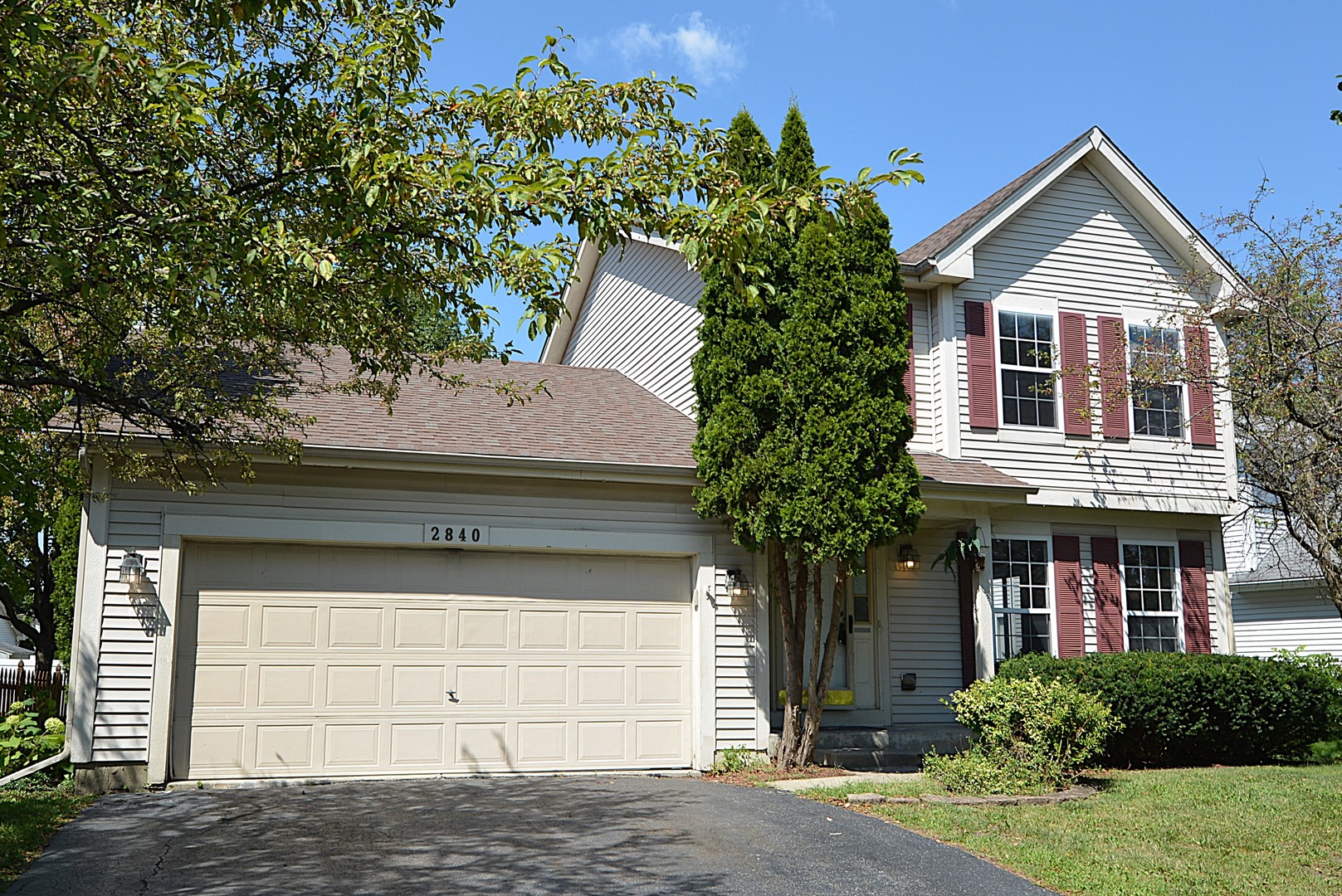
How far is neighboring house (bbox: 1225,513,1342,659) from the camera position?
24312 mm

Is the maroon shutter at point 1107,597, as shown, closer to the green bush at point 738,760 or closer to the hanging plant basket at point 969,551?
the hanging plant basket at point 969,551

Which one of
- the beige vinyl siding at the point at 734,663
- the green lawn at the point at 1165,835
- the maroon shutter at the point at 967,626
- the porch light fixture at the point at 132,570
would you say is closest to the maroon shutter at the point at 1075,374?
the maroon shutter at the point at 967,626

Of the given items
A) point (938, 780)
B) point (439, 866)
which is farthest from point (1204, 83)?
point (439, 866)

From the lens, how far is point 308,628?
1114 cm

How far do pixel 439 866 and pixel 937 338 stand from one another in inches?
366

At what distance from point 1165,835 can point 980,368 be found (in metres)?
6.97

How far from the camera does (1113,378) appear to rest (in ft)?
48.3

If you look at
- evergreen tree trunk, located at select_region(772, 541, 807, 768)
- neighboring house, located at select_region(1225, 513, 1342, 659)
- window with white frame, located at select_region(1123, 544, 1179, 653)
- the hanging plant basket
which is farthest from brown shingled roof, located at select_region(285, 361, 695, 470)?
neighboring house, located at select_region(1225, 513, 1342, 659)

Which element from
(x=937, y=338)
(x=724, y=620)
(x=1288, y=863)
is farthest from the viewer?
(x=937, y=338)

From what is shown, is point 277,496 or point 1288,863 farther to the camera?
point 277,496

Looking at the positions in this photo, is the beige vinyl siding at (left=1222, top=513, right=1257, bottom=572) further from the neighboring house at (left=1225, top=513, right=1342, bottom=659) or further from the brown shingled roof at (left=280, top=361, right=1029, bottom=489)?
the brown shingled roof at (left=280, top=361, right=1029, bottom=489)

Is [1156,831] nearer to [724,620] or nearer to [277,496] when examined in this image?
[724,620]

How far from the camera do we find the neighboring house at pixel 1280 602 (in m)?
24.3

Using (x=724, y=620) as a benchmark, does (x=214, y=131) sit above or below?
above
